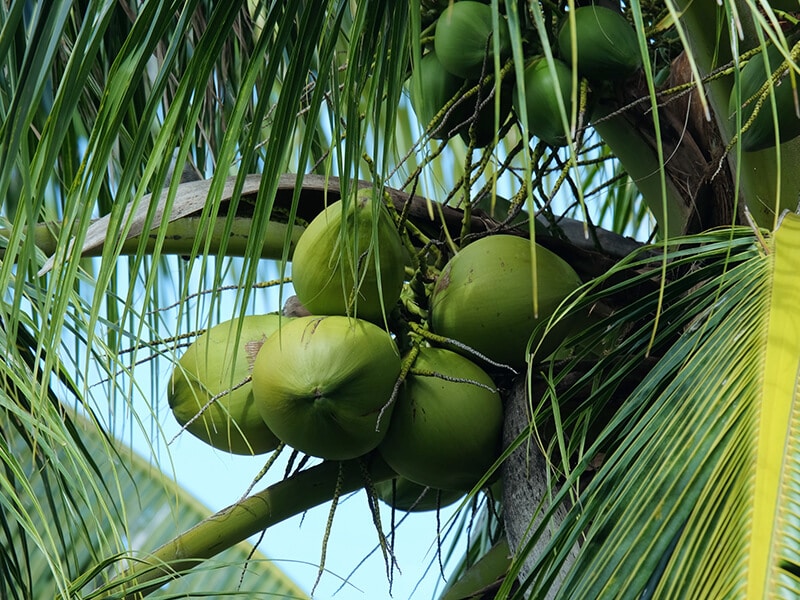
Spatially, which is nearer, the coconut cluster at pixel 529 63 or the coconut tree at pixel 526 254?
the coconut tree at pixel 526 254

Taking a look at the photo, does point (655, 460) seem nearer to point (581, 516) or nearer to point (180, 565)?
point (581, 516)

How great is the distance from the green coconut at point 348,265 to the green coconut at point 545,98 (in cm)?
20

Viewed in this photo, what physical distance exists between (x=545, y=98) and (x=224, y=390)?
1.63ft

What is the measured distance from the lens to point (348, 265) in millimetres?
1142

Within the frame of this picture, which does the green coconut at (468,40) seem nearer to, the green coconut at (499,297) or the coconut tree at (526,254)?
the coconut tree at (526,254)

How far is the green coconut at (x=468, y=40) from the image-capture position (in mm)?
1178

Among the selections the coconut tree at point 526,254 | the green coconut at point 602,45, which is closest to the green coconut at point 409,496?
the coconut tree at point 526,254

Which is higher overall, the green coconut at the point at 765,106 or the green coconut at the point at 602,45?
the green coconut at the point at 602,45

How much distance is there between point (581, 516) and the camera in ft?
2.52

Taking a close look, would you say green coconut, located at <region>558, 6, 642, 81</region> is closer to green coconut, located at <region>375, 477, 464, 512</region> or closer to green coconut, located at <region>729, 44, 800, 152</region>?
green coconut, located at <region>729, 44, 800, 152</region>

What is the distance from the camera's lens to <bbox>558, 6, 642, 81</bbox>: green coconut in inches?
45.8

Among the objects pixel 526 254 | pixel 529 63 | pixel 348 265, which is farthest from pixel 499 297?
pixel 529 63

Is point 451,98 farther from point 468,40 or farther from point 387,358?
point 387,358

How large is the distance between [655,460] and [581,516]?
69 millimetres
